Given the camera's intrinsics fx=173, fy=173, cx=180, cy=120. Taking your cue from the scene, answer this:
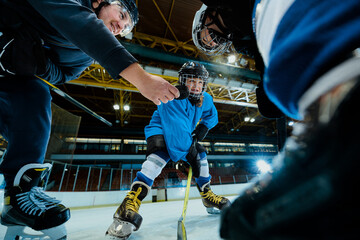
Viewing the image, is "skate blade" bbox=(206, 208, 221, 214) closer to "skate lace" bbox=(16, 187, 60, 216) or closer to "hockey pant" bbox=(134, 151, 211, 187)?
"hockey pant" bbox=(134, 151, 211, 187)

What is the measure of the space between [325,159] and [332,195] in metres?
0.03

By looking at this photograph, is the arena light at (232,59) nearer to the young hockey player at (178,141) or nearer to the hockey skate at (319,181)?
the young hockey player at (178,141)

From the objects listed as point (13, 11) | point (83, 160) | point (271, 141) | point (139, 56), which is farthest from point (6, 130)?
point (271, 141)

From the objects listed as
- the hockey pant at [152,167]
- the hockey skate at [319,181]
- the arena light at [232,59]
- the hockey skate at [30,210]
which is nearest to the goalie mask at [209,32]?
the hockey skate at [319,181]

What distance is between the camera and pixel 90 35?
0.62 meters

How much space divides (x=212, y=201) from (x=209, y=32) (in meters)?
1.42

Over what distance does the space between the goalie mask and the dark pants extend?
3.22 ft

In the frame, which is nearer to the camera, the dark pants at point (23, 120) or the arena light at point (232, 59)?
the dark pants at point (23, 120)

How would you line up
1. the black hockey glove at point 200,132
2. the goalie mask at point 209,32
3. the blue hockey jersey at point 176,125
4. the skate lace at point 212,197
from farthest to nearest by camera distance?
1. the black hockey glove at point 200,132
2. the skate lace at point 212,197
3. the blue hockey jersey at point 176,125
4. the goalie mask at point 209,32

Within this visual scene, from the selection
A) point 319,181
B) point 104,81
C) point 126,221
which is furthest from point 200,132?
point 104,81

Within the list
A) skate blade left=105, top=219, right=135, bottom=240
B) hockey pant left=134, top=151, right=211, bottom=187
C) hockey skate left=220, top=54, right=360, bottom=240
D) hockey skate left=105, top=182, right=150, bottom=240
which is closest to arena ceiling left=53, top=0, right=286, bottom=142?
hockey pant left=134, top=151, right=211, bottom=187

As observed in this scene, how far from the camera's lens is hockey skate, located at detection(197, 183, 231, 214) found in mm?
1574

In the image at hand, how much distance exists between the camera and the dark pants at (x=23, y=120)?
2.62 feet

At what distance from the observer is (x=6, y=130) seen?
0.91 metres
